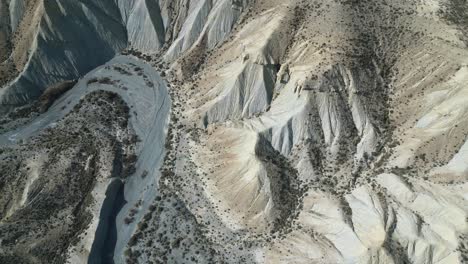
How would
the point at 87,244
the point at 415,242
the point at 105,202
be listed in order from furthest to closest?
the point at 105,202 < the point at 87,244 < the point at 415,242

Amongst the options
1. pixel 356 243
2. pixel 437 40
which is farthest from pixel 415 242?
pixel 437 40

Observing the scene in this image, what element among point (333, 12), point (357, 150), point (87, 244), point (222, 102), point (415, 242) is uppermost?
point (333, 12)

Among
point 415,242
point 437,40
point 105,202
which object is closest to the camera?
point 415,242

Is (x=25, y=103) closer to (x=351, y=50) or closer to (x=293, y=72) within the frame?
(x=293, y=72)

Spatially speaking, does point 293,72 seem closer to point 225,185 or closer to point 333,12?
point 333,12

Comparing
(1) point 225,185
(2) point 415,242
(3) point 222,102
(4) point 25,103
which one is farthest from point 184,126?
(2) point 415,242

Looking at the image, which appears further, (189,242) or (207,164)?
(207,164)

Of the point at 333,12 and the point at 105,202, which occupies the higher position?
the point at 333,12
